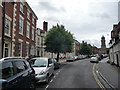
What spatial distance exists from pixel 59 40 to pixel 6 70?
24577mm

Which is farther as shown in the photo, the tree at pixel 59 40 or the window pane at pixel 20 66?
the tree at pixel 59 40

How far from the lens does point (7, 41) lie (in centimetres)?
1747

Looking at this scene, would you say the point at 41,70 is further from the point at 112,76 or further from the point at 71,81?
the point at 112,76

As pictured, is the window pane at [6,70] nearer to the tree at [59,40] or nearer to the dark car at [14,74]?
the dark car at [14,74]

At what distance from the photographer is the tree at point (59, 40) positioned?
3005 cm

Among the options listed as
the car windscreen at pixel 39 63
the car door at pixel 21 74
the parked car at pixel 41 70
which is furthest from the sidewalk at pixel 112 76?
the car door at pixel 21 74

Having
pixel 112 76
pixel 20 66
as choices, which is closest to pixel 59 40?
pixel 112 76

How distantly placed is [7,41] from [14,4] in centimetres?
471

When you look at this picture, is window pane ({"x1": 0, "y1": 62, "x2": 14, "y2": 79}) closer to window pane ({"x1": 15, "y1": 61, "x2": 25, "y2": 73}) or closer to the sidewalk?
window pane ({"x1": 15, "y1": 61, "x2": 25, "y2": 73})

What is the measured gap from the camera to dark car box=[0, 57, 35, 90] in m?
5.01

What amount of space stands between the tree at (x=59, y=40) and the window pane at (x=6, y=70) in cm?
2416

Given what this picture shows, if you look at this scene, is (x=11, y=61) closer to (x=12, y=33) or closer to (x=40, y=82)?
(x=40, y=82)

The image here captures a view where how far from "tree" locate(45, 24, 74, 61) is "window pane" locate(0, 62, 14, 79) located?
24.2 meters

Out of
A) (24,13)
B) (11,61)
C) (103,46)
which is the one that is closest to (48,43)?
(24,13)
